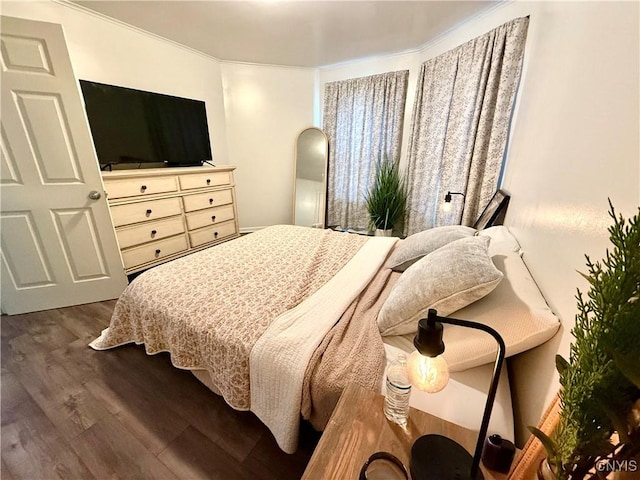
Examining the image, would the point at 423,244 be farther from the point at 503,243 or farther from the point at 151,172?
the point at 151,172

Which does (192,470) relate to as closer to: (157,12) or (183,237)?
(183,237)

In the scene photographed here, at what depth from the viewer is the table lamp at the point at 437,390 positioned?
48cm

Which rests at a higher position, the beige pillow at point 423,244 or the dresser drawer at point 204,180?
the dresser drawer at point 204,180

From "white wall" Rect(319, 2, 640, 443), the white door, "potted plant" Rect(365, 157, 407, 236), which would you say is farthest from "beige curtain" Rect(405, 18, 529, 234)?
the white door

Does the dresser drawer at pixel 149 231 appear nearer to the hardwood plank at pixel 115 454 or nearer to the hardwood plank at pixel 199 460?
the hardwood plank at pixel 115 454

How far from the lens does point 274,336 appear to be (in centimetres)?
102

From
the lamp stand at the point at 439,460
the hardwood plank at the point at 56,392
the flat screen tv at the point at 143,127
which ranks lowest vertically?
the hardwood plank at the point at 56,392

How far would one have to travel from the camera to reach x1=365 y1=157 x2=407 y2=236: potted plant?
319cm

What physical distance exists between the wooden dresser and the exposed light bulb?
273 centimetres

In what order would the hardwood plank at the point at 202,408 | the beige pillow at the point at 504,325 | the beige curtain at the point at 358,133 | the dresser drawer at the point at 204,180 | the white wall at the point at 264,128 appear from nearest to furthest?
the beige pillow at the point at 504,325 → the hardwood plank at the point at 202,408 → the dresser drawer at the point at 204,180 → the beige curtain at the point at 358,133 → the white wall at the point at 264,128

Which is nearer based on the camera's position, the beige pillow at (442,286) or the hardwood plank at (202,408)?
the beige pillow at (442,286)

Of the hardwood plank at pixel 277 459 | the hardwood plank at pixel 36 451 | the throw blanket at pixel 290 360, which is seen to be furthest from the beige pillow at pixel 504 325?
the hardwood plank at pixel 36 451

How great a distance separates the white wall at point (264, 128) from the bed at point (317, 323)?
253cm

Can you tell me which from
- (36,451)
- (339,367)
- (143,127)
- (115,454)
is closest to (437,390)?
(339,367)
